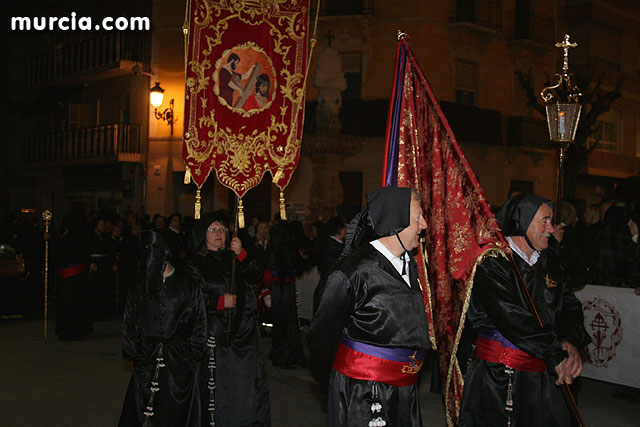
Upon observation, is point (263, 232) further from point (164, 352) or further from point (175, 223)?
point (164, 352)

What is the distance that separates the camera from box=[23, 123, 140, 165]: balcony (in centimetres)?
2386

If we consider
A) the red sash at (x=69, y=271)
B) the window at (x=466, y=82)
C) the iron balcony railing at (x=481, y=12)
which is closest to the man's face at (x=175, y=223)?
the red sash at (x=69, y=271)

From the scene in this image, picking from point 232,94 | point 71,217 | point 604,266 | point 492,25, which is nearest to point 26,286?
point 71,217

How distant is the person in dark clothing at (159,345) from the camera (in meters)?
4.87

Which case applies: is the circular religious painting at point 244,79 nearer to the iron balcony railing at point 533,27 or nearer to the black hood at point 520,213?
the black hood at point 520,213

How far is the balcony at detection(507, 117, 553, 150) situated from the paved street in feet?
51.9

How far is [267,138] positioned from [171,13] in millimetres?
19022

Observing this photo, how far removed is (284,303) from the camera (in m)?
9.20

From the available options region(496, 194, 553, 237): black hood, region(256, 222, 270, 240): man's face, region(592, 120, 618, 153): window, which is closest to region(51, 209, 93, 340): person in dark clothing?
region(256, 222, 270, 240): man's face

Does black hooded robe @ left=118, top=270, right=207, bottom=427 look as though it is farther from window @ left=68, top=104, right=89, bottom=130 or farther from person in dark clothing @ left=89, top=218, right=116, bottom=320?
window @ left=68, top=104, right=89, bottom=130

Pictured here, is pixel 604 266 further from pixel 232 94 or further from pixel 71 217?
pixel 71 217

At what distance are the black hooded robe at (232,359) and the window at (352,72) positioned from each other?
54.2 ft

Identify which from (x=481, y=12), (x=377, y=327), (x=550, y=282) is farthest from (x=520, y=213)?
(x=481, y=12)

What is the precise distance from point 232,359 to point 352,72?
56.4 feet
